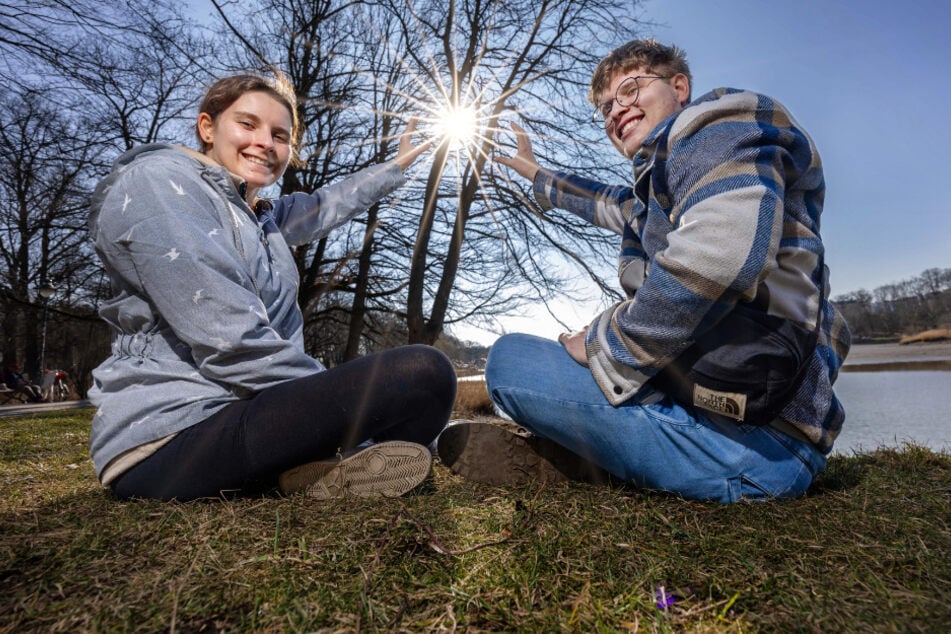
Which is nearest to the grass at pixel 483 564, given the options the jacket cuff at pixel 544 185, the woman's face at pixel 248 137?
Answer: the woman's face at pixel 248 137

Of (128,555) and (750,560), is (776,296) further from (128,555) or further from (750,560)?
(128,555)

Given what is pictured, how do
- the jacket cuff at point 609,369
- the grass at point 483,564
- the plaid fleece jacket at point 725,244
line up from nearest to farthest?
the grass at point 483,564 < the plaid fleece jacket at point 725,244 < the jacket cuff at point 609,369

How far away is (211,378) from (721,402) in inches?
59.7

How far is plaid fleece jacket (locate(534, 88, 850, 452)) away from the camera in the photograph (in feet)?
4.26

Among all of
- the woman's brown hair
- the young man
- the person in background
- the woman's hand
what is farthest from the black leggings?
the person in background

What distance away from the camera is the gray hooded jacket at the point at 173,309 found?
4.97 ft

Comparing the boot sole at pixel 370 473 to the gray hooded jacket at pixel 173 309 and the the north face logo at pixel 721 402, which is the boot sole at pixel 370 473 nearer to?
the gray hooded jacket at pixel 173 309

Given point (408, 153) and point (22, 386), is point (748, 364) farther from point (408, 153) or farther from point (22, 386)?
point (22, 386)

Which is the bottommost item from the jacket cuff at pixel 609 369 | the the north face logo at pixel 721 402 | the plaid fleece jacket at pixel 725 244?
the the north face logo at pixel 721 402

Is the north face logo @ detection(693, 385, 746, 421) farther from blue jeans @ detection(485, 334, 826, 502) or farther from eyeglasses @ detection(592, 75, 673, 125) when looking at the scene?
eyeglasses @ detection(592, 75, 673, 125)

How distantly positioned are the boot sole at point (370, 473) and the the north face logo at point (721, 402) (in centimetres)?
84

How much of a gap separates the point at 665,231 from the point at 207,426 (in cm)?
150

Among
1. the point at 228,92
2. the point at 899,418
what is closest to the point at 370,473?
the point at 228,92

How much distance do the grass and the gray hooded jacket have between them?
300 mm
